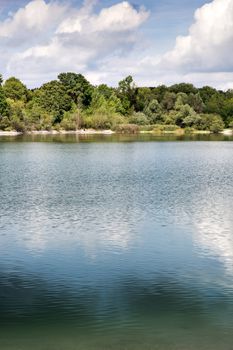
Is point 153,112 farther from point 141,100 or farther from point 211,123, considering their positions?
point 211,123

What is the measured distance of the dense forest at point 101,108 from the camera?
13312 cm

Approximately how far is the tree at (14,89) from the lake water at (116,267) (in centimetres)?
12440

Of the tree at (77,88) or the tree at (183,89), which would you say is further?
the tree at (183,89)

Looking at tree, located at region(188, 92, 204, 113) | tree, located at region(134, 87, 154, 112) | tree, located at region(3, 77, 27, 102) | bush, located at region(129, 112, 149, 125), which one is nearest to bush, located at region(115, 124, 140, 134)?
bush, located at region(129, 112, 149, 125)

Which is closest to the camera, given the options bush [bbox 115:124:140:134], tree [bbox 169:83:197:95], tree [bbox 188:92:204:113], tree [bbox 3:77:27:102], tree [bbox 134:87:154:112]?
bush [bbox 115:124:140:134]

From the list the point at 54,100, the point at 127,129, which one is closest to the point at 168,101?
the point at 127,129

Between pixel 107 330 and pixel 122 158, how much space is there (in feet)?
158

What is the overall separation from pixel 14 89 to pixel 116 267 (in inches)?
5738

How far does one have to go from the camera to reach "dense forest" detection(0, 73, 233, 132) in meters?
133

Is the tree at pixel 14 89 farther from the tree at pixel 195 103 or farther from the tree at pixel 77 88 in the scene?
the tree at pixel 195 103

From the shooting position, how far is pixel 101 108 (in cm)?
14112

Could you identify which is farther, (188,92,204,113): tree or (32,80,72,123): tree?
(188,92,204,113): tree

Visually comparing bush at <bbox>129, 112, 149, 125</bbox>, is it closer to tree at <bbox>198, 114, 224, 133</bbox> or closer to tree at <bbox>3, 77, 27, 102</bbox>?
tree at <bbox>198, 114, 224, 133</bbox>

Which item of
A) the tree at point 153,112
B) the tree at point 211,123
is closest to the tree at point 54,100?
the tree at point 153,112
